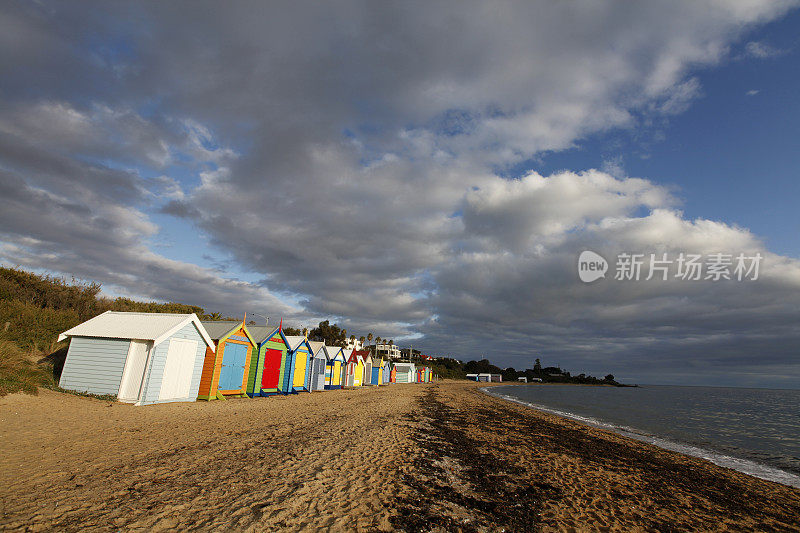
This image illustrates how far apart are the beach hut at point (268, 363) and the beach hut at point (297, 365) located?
1.47 ft

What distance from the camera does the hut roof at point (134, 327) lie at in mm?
15664

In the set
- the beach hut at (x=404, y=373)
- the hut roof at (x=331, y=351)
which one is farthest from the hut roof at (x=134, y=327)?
the beach hut at (x=404, y=373)

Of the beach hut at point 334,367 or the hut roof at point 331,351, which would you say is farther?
the hut roof at point 331,351

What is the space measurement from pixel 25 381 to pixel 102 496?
12741 mm

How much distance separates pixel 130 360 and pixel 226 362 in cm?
514

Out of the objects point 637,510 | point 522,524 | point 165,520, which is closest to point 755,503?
point 637,510

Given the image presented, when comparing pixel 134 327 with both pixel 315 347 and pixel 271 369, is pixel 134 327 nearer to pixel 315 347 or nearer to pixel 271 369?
pixel 271 369

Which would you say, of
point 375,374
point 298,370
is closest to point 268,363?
point 298,370

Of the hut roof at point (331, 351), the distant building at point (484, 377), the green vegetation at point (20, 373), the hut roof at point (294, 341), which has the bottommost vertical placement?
the distant building at point (484, 377)

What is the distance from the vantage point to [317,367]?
32719 millimetres

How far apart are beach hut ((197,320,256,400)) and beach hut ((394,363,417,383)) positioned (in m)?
57.1

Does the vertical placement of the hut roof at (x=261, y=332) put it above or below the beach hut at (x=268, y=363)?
above

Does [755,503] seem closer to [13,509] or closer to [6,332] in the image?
[13,509]

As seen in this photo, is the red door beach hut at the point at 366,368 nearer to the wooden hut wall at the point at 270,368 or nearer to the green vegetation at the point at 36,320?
the wooden hut wall at the point at 270,368
